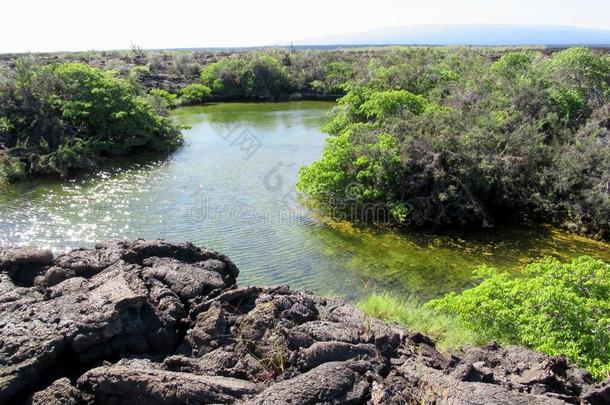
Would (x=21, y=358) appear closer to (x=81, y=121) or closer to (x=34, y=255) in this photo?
(x=34, y=255)

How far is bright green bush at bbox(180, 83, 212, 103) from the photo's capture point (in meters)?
50.2

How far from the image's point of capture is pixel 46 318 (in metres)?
7.33

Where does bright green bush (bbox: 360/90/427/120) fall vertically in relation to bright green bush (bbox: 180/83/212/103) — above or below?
above

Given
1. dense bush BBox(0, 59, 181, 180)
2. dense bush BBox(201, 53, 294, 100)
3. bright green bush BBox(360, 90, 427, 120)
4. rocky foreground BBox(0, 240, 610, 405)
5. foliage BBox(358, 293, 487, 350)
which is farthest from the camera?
dense bush BBox(201, 53, 294, 100)

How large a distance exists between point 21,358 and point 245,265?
8.27 metres

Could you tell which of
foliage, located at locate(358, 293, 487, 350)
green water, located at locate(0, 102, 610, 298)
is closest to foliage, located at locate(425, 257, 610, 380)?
foliage, located at locate(358, 293, 487, 350)

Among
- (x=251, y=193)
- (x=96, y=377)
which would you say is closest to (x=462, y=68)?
(x=251, y=193)

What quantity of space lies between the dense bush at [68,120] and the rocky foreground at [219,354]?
1635 centimetres

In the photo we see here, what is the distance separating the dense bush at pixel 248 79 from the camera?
55500mm

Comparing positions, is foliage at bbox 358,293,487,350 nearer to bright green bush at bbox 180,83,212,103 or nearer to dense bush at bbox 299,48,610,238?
dense bush at bbox 299,48,610,238

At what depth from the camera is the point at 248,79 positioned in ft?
183

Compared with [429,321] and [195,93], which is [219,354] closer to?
[429,321]

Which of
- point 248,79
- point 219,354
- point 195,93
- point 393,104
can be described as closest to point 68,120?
point 393,104

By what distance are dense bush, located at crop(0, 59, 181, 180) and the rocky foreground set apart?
16.3 meters
